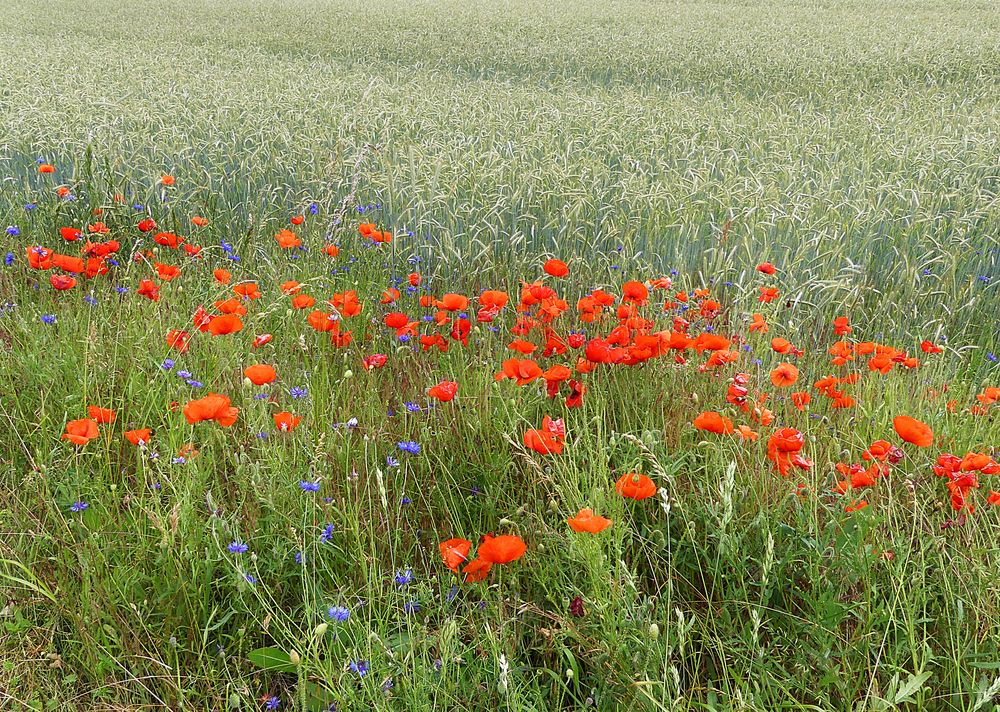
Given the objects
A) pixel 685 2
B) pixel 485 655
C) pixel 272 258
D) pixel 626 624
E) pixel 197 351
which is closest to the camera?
pixel 626 624

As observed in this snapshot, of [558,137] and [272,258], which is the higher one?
[558,137]

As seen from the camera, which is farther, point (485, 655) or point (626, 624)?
point (485, 655)

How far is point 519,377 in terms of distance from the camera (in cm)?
167

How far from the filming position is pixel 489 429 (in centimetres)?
184

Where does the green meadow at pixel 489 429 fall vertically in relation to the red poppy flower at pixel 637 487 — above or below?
below

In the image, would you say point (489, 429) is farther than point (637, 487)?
Yes

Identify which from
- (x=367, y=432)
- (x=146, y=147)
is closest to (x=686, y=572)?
(x=367, y=432)

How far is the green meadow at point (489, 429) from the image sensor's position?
1.31 meters

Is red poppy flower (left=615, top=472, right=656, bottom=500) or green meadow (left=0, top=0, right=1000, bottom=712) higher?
→ red poppy flower (left=615, top=472, right=656, bottom=500)

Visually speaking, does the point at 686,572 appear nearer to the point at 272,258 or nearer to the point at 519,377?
the point at 519,377

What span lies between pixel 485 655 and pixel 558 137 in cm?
411

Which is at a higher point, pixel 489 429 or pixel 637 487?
pixel 637 487

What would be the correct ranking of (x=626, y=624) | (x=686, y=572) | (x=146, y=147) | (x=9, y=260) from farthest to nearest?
(x=146, y=147), (x=9, y=260), (x=686, y=572), (x=626, y=624)

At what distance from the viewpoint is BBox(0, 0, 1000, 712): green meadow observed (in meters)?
1.31
